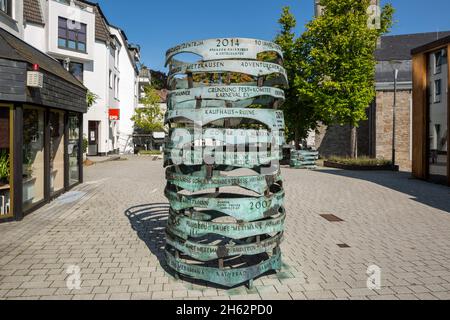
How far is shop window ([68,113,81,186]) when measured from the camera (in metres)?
11.7

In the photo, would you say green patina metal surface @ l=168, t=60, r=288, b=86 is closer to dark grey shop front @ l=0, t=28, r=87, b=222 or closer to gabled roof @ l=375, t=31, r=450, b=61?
dark grey shop front @ l=0, t=28, r=87, b=222

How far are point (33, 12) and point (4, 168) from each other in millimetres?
21713

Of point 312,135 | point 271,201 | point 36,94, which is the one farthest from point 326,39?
point 271,201

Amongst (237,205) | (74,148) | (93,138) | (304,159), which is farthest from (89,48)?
(237,205)

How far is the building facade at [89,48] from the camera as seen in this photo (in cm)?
2509

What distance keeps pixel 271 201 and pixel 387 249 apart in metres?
2.72

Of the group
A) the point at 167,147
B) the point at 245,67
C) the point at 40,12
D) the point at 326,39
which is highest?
the point at 40,12

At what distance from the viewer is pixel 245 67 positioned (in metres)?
4.31

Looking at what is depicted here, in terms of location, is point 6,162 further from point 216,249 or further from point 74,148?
point 216,249
